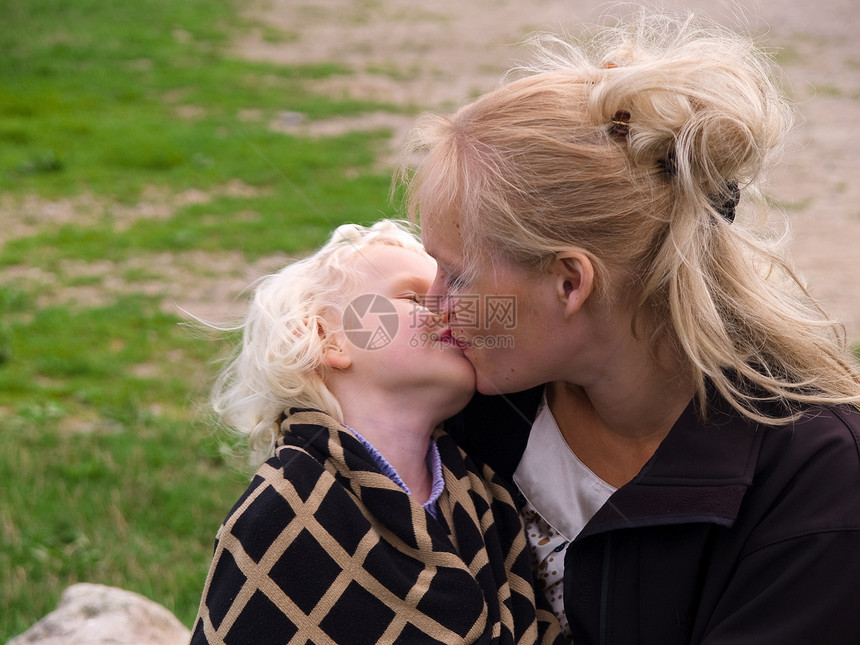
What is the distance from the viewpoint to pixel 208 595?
2.04 m

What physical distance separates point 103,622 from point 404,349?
1.41 metres

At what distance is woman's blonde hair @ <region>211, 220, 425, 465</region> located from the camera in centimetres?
224

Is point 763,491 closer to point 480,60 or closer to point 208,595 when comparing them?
point 208,595

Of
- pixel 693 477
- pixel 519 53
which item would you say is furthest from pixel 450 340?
pixel 519 53

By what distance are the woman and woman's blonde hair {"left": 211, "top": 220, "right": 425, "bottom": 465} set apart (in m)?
0.33

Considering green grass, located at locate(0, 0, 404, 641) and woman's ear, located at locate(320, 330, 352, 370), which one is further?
green grass, located at locate(0, 0, 404, 641)

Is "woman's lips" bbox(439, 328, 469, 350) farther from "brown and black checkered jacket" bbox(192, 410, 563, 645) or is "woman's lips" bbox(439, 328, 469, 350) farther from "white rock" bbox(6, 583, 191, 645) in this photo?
"white rock" bbox(6, 583, 191, 645)

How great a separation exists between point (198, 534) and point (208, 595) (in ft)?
6.36

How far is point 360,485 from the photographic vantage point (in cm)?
208

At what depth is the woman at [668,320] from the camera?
1895 millimetres

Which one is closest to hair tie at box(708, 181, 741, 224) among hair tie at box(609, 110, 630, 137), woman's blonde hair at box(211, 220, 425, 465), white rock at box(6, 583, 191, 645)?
hair tie at box(609, 110, 630, 137)

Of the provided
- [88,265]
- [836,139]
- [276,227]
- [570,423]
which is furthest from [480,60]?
[570,423]

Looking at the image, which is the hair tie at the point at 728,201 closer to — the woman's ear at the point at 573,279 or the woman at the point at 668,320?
the woman at the point at 668,320

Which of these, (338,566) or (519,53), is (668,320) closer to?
(338,566)
